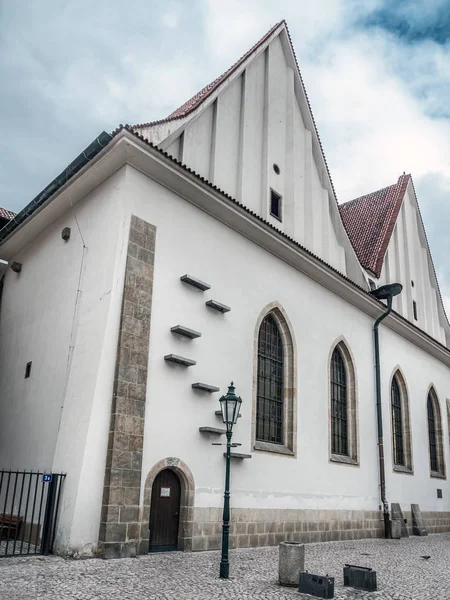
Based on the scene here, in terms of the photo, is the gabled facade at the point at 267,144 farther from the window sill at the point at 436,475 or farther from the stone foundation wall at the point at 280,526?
the window sill at the point at 436,475

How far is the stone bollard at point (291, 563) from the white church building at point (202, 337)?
2.91m

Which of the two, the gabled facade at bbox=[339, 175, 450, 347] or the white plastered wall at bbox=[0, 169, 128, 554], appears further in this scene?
the gabled facade at bbox=[339, 175, 450, 347]

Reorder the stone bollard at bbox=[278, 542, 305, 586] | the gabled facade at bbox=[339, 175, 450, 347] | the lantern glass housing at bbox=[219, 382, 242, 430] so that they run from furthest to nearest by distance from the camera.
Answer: the gabled facade at bbox=[339, 175, 450, 347] → the lantern glass housing at bbox=[219, 382, 242, 430] → the stone bollard at bbox=[278, 542, 305, 586]

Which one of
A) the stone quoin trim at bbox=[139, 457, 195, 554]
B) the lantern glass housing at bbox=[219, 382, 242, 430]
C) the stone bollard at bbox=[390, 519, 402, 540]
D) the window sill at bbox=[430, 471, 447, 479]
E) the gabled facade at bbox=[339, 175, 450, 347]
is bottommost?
the stone bollard at bbox=[390, 519, 402, 540]

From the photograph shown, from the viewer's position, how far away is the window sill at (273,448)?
13000 mm

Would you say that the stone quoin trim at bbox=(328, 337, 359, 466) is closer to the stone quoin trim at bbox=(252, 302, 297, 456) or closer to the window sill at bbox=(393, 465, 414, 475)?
the stone quoin trim at bbox=(252, 302, 297, 456)

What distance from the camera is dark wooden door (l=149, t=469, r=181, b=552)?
1037cm

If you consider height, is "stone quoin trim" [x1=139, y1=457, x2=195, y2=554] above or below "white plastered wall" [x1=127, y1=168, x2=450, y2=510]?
below

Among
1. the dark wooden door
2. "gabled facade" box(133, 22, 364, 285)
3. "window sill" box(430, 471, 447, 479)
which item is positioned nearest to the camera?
the dark wooden door

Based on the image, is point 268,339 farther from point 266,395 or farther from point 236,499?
point 236,499

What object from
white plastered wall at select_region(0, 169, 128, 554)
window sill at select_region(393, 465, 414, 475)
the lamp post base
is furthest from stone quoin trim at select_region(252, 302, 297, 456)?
window sill at select_region(393, 465, 414, 475)

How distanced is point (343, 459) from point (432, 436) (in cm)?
885

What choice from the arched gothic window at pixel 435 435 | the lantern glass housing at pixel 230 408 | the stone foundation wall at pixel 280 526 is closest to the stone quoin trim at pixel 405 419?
the arched gothic window at pixel 435 435

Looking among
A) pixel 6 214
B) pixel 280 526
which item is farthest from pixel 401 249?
pixel 6 214
